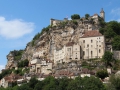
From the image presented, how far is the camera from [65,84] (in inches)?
2746

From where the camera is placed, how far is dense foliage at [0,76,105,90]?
6606 centimetres

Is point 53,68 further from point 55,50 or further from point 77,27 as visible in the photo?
point 77,27

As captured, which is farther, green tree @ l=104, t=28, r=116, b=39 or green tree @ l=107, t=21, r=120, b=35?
green tree @ l=107, t=21, r=120, b=35

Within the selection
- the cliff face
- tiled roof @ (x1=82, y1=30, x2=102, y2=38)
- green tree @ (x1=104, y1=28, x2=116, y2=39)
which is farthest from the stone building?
green tree @ (x1=104, y1=28, x2=116, y2=39)

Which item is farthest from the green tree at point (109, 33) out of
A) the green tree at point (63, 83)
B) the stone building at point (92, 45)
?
the green tree at point (63, 83)

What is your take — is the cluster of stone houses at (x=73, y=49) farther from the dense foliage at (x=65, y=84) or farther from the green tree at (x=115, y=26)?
the dense foliage at (x=65, y=84)

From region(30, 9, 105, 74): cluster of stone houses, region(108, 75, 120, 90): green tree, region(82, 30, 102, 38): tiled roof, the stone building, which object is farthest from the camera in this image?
region(82, 30, 102, 38): tiled roof

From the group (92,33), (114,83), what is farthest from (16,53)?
(114,83)

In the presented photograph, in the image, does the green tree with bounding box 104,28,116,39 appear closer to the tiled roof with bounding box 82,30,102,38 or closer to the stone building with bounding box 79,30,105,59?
the tiled roof with bounding box 82,30,102,38

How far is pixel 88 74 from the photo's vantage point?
75812 millimetres

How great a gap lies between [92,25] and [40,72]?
21298 mm

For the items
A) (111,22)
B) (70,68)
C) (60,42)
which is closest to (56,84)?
(70,68)

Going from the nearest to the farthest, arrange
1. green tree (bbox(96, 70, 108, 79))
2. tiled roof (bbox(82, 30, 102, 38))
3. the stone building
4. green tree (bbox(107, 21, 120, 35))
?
green tree (bbox(96, 70, 108, 79)) < the stone building < tiled roof (bbox(82, 30, 102, 38)) < green tree (bbox(107, 21, 120, 35))

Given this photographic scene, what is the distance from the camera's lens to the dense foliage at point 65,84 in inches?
2601
